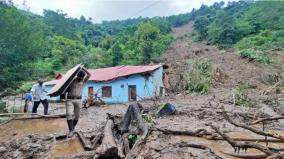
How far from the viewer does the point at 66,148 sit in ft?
27.2

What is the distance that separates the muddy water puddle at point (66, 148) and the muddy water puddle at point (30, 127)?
2.31 metres

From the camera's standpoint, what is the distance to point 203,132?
8.59m

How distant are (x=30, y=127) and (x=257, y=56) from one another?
3405cm

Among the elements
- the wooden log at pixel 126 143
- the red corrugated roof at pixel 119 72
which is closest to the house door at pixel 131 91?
the red corrugated roof at pixel 119 72

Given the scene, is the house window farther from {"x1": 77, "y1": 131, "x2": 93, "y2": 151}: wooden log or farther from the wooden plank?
{"x1": 77, "y1": 131, "x2": 93, "y2": 151}: wooden log

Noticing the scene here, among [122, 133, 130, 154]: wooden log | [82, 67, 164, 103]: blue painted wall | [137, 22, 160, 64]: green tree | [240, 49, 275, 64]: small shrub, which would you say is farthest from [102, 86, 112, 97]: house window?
[122, 133, 130, 154]: wooden log

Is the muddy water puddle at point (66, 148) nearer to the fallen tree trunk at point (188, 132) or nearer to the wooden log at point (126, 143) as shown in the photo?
the wooden log at point (126, 143)

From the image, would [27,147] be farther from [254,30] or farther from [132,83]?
[254,30]

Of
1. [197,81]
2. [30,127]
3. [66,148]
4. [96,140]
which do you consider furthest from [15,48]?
[96,140]

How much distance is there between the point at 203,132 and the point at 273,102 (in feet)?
40.0

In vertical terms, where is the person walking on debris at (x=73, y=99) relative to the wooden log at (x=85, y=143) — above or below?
above

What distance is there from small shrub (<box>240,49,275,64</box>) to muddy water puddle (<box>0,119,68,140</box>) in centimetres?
3214

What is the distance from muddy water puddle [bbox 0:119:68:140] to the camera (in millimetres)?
11266

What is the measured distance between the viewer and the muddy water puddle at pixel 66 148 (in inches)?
311
